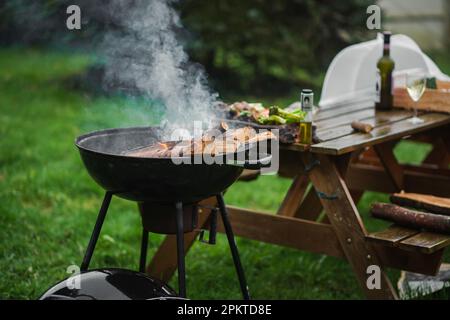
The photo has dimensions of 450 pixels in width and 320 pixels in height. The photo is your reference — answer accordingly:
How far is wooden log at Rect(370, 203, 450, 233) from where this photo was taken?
3.21 metres

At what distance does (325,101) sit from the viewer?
470 cm

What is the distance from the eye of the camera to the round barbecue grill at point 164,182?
8.99ft

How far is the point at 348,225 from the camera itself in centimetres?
336

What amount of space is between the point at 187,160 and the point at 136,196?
28 centimetres

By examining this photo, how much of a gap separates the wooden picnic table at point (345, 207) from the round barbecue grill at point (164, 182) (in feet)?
0.81

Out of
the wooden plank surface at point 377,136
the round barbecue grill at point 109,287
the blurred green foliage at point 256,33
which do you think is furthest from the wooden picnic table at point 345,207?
the blurred green foliage at point 256,33

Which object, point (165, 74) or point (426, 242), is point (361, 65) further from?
point (426, 242)

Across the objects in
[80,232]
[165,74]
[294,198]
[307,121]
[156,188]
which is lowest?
[80,232]

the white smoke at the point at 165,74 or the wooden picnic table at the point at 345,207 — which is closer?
the wooden picnic table at the point at 345,207

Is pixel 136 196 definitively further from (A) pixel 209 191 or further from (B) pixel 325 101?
(B) pixel 325 101

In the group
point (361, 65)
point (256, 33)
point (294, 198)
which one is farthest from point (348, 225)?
point (256, 33)

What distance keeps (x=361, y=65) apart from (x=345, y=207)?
2.03 meters

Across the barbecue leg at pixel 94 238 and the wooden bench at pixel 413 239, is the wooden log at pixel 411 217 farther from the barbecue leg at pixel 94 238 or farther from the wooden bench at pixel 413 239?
the barbecue leg at pixel 94 238
